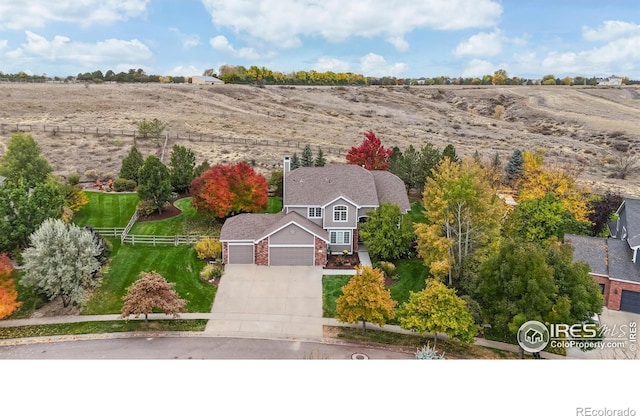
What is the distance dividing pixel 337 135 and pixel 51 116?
36879 millimetres

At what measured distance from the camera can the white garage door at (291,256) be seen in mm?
23781

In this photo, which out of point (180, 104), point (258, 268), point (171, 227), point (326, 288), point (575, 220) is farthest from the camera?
point (180, 104)

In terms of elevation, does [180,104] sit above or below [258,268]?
above

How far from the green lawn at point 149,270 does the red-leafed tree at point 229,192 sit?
135 inches

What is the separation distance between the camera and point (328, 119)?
72.3 metres

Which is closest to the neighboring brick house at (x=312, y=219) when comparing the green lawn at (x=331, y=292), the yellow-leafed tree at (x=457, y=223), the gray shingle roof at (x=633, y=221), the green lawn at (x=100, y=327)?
the green lawn at (x=331, y=292)

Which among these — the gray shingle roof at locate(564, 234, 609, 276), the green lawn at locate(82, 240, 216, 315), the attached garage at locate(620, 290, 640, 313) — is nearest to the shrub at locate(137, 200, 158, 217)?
the green lawn at locate(82, 240, 216, 315)

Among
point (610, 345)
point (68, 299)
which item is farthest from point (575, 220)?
point (68, 299)

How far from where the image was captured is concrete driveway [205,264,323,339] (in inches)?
709

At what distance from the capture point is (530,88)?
241 feet

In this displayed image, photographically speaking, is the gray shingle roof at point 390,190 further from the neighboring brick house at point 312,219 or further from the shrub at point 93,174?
the shrub at point 93,174

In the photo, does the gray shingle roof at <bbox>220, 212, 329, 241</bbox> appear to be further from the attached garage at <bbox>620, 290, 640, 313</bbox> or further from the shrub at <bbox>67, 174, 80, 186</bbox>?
the shrub at <bbox>67, 174, 80, 186</bbox>

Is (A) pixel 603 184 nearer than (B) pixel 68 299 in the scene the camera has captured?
No

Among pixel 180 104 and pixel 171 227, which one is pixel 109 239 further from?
pixel 180 104
